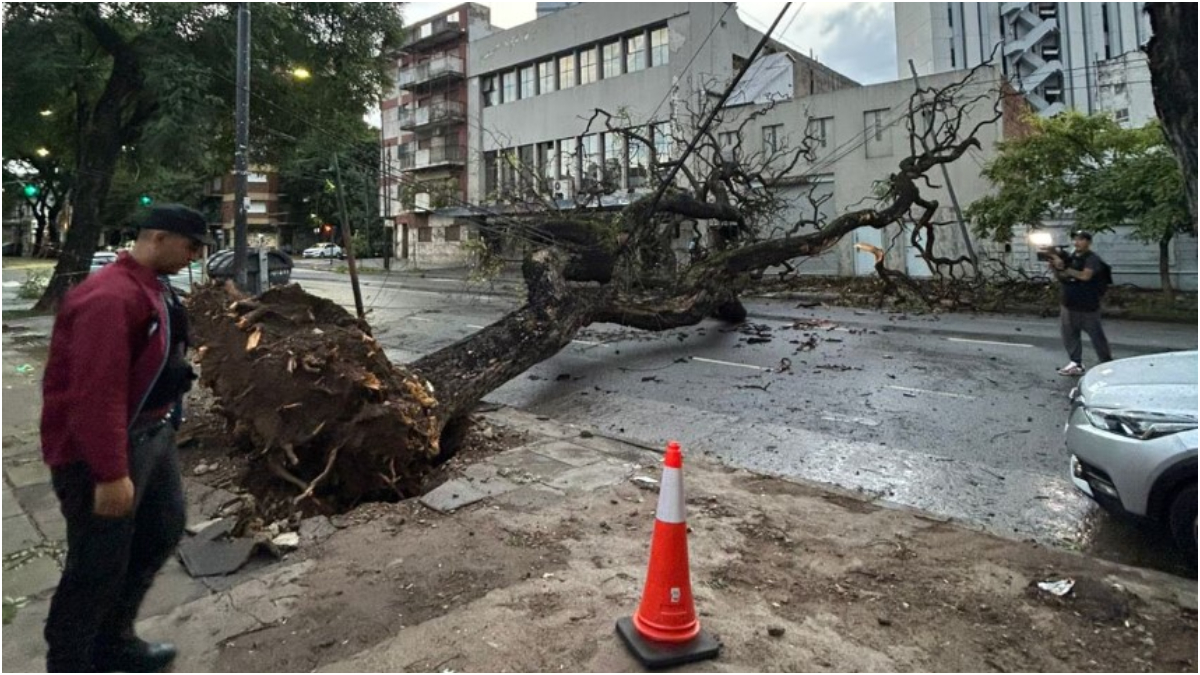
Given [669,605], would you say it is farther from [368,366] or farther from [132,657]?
[368,366]

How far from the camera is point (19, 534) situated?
14.0 feet

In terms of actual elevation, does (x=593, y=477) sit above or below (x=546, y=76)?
below

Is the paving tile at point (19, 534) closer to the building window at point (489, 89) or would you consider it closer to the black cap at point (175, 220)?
the black cap at point (175, 220)

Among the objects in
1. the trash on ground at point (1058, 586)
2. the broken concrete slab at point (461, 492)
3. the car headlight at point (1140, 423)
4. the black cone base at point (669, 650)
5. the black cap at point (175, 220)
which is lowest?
the trash on ground at point (1058, 586)

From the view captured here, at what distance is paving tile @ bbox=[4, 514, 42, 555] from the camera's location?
161 inches

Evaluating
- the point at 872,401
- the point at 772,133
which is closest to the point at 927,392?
the point at 872,401

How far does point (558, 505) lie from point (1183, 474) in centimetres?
329

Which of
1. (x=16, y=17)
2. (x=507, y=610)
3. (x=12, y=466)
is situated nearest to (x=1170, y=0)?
(x=507, y=610)

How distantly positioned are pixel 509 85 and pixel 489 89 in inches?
68.1

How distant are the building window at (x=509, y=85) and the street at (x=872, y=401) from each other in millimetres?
24516

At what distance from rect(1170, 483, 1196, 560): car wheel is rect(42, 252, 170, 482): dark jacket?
15.2ft

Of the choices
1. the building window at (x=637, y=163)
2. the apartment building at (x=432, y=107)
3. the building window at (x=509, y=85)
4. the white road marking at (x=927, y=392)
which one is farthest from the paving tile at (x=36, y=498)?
the apartment building at (x=432, y=107)

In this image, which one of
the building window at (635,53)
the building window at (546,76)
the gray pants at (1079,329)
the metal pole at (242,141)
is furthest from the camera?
the building window at (546,76)

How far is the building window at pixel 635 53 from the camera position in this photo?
30.3 metres
